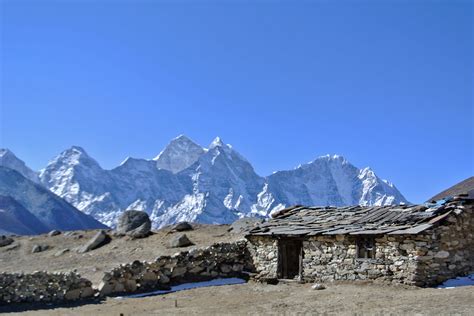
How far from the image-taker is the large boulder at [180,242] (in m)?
31.5

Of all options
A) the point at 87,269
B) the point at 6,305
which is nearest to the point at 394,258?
the point at 6,305

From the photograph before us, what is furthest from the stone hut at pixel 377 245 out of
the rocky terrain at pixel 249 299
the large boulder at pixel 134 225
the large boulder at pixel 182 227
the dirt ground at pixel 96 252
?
the large boulder at pixel 134 225

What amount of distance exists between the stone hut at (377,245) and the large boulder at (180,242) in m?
8.03

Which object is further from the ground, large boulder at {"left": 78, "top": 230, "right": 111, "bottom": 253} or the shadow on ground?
large boulder at {"left": 78, "top": 230, "right": 111, "bottom": 253}

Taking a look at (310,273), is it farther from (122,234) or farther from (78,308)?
(122,234)

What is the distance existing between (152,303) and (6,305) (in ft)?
15.7

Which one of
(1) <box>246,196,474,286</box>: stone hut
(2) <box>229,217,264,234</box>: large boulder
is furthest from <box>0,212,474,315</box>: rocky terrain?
(2) <box>229,217,264,234</box>: large boulder

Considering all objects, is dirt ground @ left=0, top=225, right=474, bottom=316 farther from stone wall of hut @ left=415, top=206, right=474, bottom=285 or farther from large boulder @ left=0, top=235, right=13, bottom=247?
large boulder @ left=0, top=235, right=13, bottom=247

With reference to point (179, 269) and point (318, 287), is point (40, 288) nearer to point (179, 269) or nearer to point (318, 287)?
point (179, 269)

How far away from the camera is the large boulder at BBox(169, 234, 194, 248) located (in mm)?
31469

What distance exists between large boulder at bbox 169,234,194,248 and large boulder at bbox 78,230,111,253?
563 centimetres

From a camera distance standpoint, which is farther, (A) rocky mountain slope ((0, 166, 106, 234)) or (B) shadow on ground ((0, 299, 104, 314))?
(A) rocky mountain slope ((0, 166, 106, 234))

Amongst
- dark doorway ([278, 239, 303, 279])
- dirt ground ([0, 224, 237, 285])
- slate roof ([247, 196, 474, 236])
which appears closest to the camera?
slate roof ([247, 196, 474, 236])

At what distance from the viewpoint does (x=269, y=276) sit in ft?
76.1
